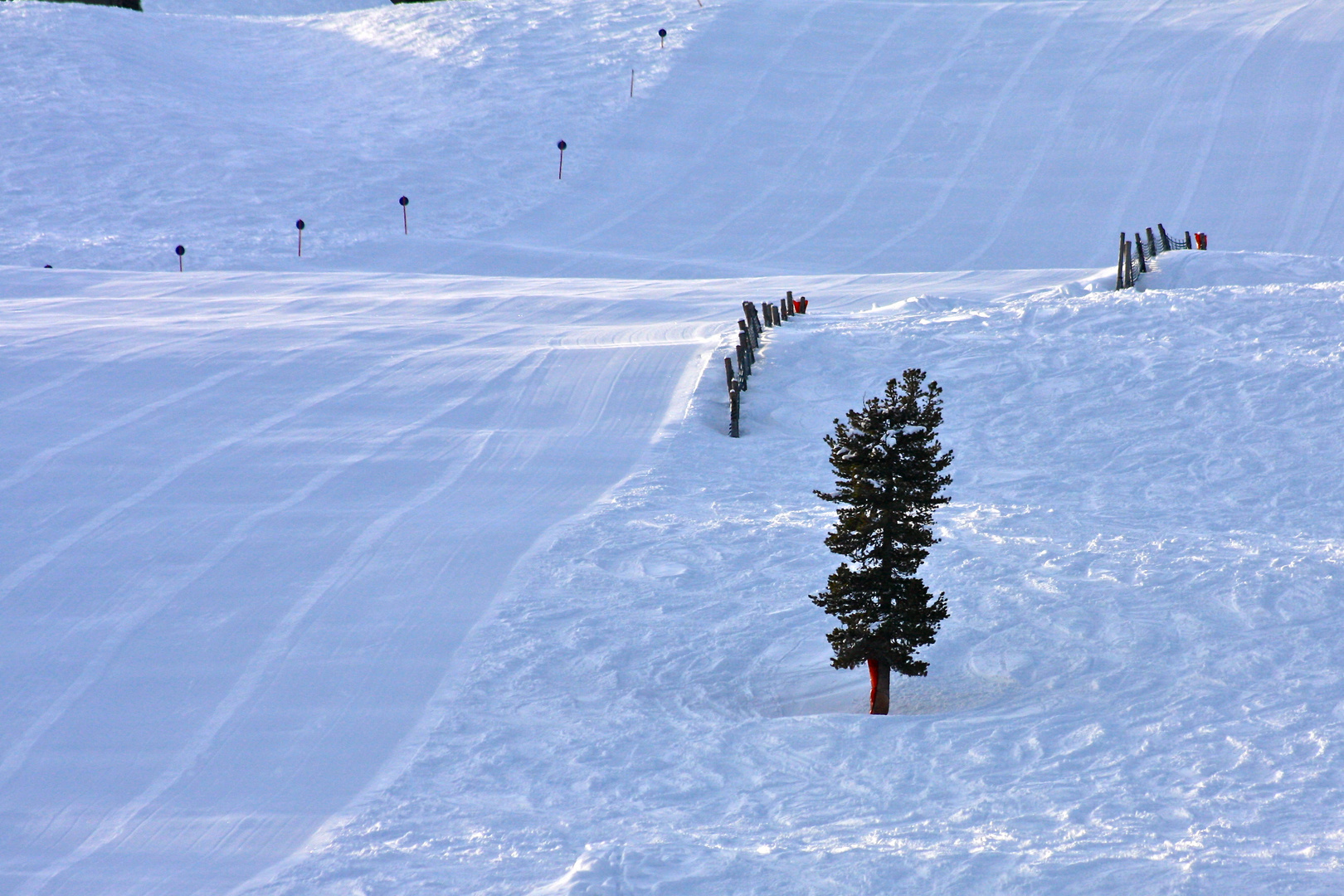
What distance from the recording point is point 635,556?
11.0 metres

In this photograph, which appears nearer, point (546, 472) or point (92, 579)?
point (92, 579)

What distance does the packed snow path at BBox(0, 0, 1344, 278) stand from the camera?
94.9ft

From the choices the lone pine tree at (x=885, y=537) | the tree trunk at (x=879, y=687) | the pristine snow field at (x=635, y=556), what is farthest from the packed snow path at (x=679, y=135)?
the tree trunk at (x=879, y=687)

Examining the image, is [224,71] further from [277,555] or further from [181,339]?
[277,555]

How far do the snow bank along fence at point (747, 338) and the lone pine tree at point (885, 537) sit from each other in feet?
18.6

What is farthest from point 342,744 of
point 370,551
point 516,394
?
point 516,394

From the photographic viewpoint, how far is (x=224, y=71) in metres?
40.2

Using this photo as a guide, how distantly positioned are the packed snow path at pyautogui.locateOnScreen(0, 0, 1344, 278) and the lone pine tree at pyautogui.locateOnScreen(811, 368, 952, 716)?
18482 mm

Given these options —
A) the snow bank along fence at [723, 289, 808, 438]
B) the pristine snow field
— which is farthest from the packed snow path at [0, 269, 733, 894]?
the snow bank along fence at [723, 289, 808, 438]

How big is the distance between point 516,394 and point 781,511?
470cm

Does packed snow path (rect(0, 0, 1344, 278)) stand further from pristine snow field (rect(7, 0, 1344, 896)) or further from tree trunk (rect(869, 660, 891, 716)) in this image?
tree trunk (rect(869, 660, 891, 716))

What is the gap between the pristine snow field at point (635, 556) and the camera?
705 cm

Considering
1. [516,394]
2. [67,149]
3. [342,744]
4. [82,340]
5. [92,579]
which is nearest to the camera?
[342,744]

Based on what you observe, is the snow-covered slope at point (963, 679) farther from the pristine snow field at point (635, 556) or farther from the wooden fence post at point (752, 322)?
the wooden fence post at point (752, 322)
